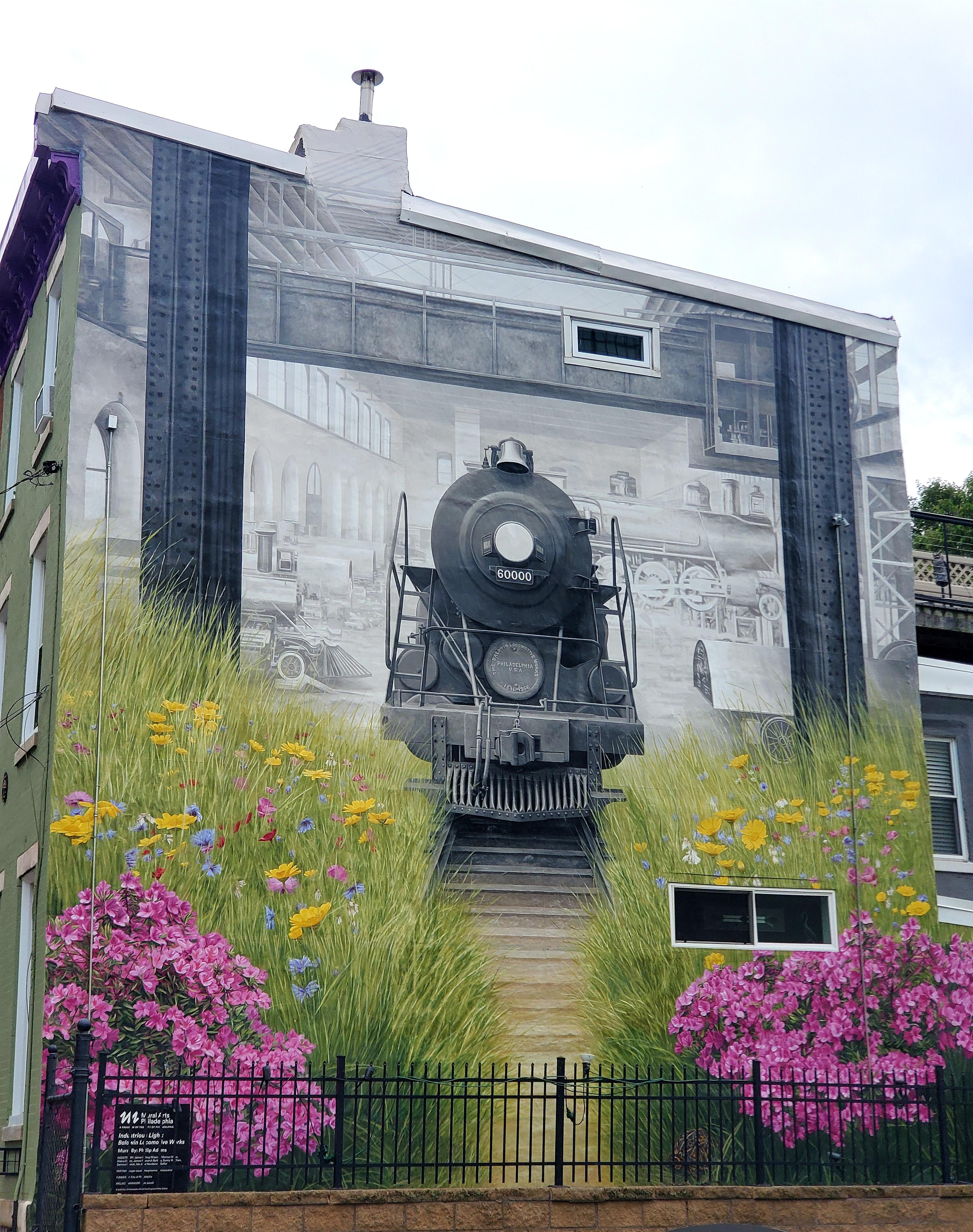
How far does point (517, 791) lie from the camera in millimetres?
14250

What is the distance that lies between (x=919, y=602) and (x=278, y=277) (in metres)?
9.87

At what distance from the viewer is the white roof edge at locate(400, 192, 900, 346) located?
1570 cm

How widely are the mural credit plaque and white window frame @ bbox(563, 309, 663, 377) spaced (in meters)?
9.05

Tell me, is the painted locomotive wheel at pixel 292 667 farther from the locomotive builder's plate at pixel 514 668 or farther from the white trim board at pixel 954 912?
the white trim board at pixel 954 912

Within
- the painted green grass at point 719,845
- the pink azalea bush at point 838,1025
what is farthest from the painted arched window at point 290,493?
the pink azalea bush at point 838,1025

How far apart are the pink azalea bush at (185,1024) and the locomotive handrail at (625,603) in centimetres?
517

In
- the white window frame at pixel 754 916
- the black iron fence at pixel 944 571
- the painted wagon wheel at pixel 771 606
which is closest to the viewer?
the white window frame at pixel 754 916

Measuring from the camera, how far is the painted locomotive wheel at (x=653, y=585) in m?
15.6

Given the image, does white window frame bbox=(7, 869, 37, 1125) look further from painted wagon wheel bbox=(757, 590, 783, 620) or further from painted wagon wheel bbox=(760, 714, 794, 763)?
painted wagon wheel bbox=(757, 590, 783, 620)

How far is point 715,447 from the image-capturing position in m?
16.5

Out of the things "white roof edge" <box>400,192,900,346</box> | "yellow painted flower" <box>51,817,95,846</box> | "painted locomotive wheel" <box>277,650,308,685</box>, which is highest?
"white roof edge" <box>400,192,900,346</box>

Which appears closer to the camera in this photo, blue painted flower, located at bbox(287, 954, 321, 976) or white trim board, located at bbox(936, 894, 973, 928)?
blue painted flower, located at bbox(287, 954, 321, 976)

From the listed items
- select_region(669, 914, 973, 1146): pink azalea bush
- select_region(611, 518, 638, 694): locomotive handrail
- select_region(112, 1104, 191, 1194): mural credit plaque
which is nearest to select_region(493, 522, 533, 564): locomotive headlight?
select_region(611, 518, 638, 694): locomotive handrail

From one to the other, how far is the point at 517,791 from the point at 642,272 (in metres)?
6.51
